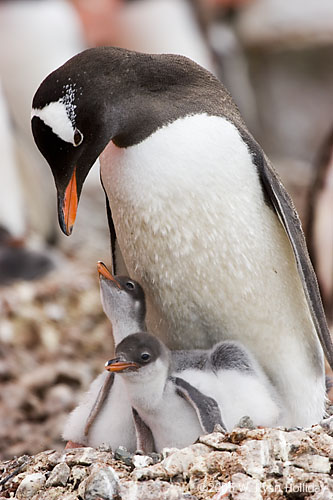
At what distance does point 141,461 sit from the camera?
6.32 feet

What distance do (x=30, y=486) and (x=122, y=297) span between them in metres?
0.45

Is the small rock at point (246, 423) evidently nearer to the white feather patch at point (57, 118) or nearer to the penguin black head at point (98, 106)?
the penguin black head at point (98, 106)

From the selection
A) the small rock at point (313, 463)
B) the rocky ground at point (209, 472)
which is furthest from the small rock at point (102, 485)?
the small rock at point (313, 463)

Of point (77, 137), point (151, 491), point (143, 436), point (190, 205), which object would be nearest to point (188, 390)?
point (143, 436)

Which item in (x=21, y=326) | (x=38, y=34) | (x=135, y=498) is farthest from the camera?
(x=38, y=34)

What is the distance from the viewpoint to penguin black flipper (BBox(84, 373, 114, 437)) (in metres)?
2.17

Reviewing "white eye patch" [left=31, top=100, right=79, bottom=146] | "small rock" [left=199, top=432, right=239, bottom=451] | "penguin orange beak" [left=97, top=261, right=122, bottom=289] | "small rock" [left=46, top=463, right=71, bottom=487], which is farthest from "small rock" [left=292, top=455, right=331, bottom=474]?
"white eye patch" [left=31, top=100, right=79, bottom=146]

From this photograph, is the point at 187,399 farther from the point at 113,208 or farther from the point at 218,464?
the point at 113,208

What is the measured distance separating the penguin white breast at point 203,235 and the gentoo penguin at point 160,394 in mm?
149

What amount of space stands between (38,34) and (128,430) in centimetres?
419

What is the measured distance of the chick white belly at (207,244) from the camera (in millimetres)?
2074

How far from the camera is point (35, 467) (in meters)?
2.02

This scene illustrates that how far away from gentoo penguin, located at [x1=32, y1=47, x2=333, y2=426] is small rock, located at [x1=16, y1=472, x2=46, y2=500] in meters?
0.46

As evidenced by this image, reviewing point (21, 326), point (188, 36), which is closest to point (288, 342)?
point (21, 326)
